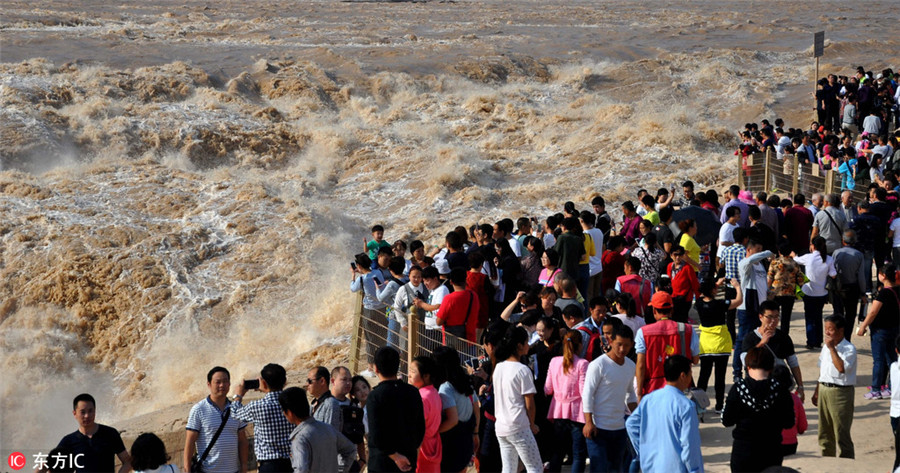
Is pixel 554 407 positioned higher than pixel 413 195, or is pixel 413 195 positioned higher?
pixel 413 195

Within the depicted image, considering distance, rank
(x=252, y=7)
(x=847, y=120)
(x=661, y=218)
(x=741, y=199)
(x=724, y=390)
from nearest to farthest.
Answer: (x=724, y=390) < (x=661, y=218) < (x=741, y=199) < (x=847, y=120) < (x=252, y=7)

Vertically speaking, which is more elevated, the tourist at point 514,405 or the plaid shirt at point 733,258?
the plaid shirt at point 733,258

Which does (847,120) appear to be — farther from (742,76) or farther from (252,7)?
(252,7)

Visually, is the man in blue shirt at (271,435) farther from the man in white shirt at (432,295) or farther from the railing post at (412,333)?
the man in white shirt at (432,295)

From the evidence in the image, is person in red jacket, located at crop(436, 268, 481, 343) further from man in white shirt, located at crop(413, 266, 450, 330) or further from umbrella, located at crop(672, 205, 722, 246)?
umbrella, located at crop(672, 205, 722, 246)

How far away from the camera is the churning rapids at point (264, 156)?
19.3 m

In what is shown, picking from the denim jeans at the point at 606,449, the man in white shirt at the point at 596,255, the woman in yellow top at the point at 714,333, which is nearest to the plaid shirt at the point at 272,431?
the denim jeans at the point at 606,449

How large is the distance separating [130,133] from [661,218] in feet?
65.6

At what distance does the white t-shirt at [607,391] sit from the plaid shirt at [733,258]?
11.3 feet

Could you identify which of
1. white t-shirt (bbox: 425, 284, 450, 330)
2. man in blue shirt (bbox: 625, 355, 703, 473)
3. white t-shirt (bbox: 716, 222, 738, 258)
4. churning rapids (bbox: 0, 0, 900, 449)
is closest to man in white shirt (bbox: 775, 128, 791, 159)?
churning rapids (bbox: 0, 0, 900, 449)

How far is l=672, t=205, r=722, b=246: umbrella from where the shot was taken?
11.9 meters

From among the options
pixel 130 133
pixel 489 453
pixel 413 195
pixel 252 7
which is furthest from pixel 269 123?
pixel 252 7

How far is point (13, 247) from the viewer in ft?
71.3

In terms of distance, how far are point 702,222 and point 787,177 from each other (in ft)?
16.8
